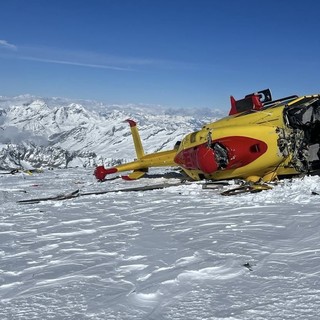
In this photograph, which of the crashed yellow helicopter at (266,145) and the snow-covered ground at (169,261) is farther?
the crashed yellow helicopter at (266,145)

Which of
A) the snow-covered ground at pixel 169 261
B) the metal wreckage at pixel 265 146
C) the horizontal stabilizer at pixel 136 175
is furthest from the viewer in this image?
the horizontal stabilizer at pixel 136 175

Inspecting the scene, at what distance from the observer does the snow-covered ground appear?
4402mm

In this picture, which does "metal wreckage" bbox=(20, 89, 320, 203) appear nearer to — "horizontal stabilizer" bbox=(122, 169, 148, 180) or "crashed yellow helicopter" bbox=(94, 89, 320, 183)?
"crashed yellow helicopter" bbox=(94, 89, 320, 183)

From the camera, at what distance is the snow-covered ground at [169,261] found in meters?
4.40

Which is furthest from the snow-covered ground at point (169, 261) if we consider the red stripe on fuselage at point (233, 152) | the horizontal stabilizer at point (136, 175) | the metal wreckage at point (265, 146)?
the horizontal stabilizer at point (136, 175)

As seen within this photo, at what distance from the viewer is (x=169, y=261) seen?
609 centimetres

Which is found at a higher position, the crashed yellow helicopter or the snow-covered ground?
the crashed yellow helicopter

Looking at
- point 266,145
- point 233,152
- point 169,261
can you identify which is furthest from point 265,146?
point 169,261

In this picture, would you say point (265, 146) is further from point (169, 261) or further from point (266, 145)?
point (169, 261)

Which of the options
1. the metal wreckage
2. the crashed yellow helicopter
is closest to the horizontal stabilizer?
the metal wreckage

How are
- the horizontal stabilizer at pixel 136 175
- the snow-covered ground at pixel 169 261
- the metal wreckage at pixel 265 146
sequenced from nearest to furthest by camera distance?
the snow-covered ground at pixel 169 261, the metal wreckage at pixel 265 146, the horizontal stabilizer at pixel 136 175

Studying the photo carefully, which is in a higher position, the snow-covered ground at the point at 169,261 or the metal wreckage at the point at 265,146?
the metal wreckage at the point at 265,146

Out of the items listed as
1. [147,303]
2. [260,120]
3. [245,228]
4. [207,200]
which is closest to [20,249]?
[147,303]

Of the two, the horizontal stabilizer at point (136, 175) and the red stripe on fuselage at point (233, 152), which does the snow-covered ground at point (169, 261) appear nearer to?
the red stripe on fuselage at point (233, 152)
